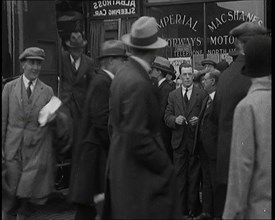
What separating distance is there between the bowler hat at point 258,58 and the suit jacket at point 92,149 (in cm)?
187

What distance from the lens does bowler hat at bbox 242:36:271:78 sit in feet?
16.5

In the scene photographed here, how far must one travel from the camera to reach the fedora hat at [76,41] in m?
7.66

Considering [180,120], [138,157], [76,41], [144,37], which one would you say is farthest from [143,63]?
[180,120]

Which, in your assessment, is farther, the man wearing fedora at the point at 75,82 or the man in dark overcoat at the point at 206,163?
the man in dark overcoat at the point at 206,163

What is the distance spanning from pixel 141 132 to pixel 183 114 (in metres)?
3.77

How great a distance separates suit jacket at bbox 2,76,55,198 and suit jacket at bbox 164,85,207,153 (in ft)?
6.60

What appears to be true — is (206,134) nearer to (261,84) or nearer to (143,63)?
(143,63)

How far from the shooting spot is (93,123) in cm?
656

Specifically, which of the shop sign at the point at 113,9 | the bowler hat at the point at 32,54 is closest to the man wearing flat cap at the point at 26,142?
the bowler hat at the point at 32,54

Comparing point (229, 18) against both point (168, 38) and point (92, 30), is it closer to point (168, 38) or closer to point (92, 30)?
point (168, 38)

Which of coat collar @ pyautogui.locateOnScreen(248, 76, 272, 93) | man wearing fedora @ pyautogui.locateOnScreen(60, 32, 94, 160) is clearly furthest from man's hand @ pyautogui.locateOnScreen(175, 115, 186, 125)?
coat collar @ pyautogui.locateOnScreen(248, 76, 272, 93)

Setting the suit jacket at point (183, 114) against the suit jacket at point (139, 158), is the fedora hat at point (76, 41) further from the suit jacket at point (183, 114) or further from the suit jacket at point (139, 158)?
the suit jacket at point (139, 158)

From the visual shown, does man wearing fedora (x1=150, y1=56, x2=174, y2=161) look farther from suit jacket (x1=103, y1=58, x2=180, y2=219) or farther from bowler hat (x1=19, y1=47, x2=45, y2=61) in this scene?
suit jacket (x1=103, y1=58, x2=180, y2=219)

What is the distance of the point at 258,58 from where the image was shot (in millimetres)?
5098
